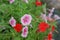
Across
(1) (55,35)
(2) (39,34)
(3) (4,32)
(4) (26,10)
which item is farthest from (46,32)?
(1) (55,35)

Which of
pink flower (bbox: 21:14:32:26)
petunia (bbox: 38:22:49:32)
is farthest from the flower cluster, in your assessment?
petunia (bbox: 38:22:49:32)

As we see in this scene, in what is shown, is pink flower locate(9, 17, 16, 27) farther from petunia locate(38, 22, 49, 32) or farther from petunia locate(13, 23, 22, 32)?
petunia locate(38, 22, 49, 32)

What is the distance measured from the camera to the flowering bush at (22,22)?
188cm

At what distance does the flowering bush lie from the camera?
6.17 ft

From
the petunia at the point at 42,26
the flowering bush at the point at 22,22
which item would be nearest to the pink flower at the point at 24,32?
the flowering bush at the point at 22,22

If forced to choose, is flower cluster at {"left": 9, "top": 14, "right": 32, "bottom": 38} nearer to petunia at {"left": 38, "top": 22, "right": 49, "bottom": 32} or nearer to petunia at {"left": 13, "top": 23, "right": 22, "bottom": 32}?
petunia at {"left": 13, "top": 23, "right": 22, "bottom": 32}

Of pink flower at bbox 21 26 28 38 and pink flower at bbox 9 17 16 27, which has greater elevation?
pink flower at bbox 9 17 16 27

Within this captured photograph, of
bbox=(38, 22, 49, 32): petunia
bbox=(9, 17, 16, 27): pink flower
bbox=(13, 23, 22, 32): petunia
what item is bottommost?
bbox=(38, 22, 49, 32): petunia

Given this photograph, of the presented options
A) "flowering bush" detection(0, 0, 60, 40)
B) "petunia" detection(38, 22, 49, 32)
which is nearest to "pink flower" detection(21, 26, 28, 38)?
"flowering bush" detection(0, 0, 60, 40)

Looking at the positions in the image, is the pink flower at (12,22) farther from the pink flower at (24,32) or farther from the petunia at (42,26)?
the petunia at (42,26)

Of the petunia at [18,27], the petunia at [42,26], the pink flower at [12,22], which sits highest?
the pink flower at [12,22]

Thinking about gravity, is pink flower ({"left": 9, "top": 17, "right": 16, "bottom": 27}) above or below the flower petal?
above

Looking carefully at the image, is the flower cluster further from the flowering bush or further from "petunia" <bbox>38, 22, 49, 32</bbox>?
"petunia" <bbox>38, 22, 49, 32</bbox>

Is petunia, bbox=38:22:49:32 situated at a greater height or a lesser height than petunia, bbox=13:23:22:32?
lesser
